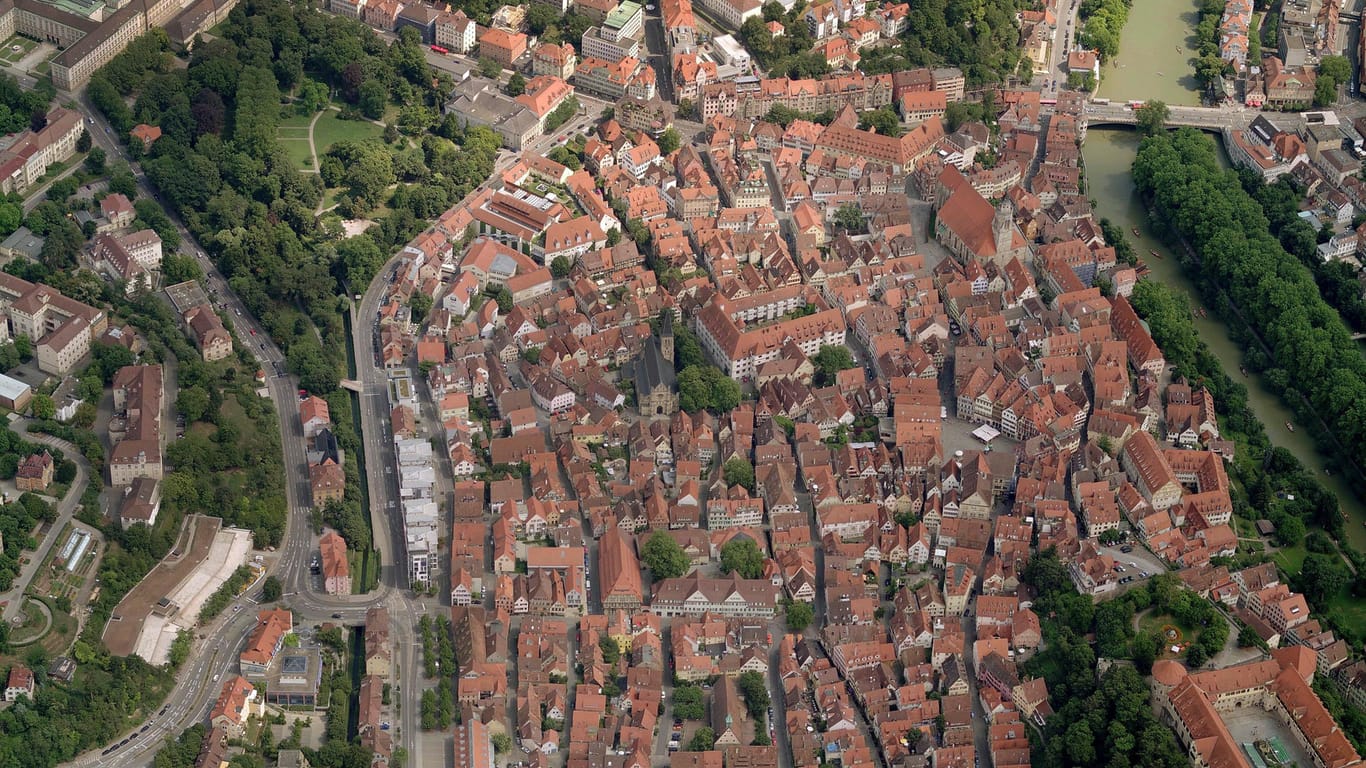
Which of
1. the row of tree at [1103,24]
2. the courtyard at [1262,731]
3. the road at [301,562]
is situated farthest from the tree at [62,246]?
the row of tree at [1103,24]

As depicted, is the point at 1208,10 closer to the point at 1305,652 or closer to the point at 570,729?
the point at 1305,652

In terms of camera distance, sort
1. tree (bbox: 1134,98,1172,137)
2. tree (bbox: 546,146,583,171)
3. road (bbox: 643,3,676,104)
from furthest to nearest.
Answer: road (bbox: 643,3,676,104) → tree (bbox: 1134,98,1172,137) → tree (bbox: 546,146,583,171)

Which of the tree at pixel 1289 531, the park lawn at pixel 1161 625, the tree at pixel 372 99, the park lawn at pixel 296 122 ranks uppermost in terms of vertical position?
the tree at pixel 372 99

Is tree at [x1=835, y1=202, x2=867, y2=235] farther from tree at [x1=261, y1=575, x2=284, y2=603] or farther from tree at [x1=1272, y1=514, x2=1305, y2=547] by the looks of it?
tree at [x1=261, y1=575, x2=284, y2=603]

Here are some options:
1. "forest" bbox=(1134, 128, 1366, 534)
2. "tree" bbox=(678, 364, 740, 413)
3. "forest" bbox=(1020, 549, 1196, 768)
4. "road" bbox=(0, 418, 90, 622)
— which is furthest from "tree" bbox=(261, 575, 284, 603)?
"forest" bbox=(1134, 128, 1366, 534)

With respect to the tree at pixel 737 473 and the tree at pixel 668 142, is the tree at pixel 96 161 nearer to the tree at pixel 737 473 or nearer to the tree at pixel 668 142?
the tree at pixel 668 142

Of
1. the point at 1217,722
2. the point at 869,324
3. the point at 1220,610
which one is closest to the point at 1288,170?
the point at 869,324
